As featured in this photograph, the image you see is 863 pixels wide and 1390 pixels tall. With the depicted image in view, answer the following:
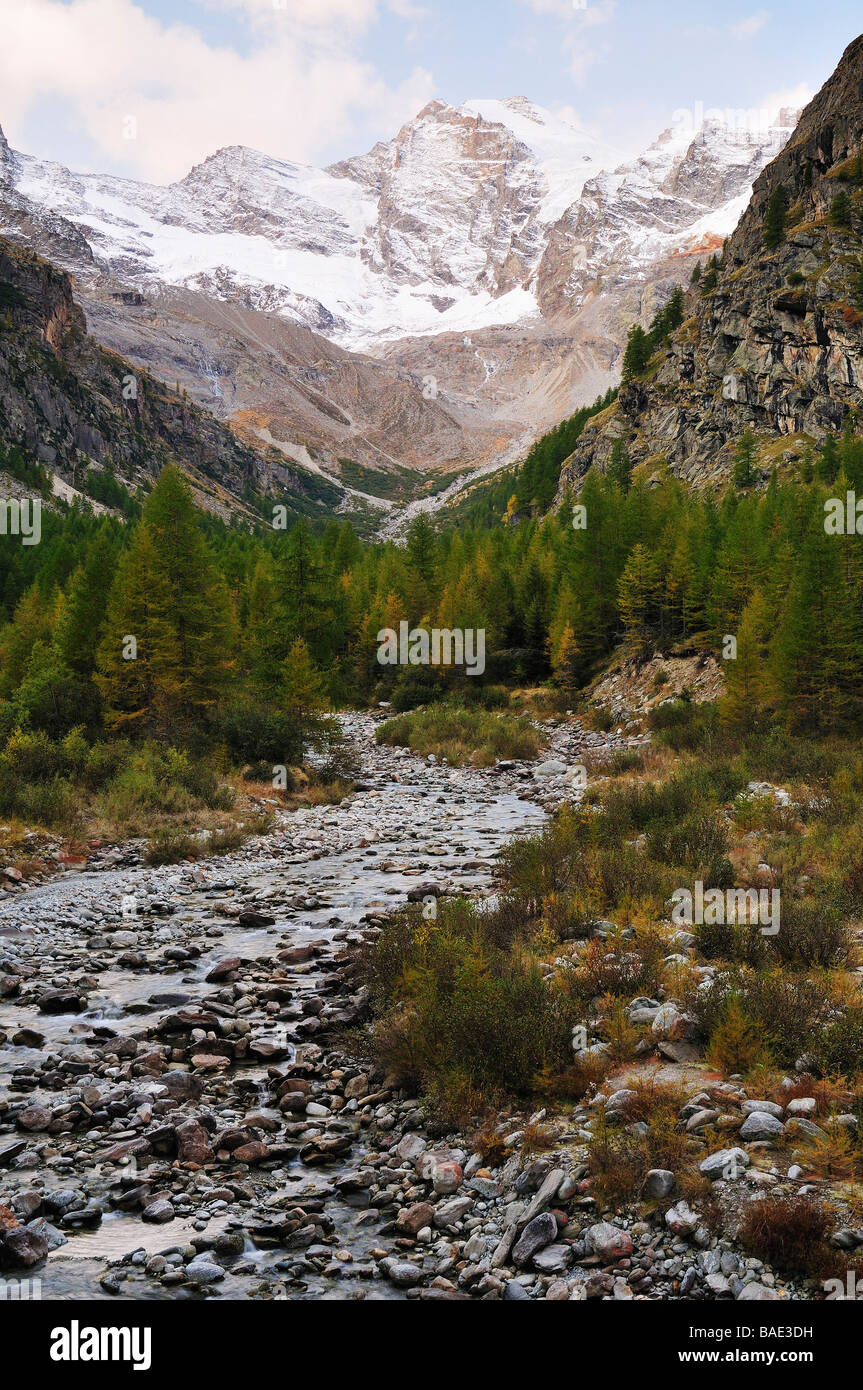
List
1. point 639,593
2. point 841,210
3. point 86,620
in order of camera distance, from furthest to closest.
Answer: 1. point 841,210
2. point 639,593
3. point 86,620

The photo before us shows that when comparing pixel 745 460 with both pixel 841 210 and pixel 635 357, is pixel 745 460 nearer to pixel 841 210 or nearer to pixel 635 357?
pixel 841 210

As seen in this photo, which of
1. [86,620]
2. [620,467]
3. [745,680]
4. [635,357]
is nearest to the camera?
[745,680]

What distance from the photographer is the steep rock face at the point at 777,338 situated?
87125 mm

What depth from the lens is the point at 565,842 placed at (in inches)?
693

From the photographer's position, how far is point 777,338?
9225cm

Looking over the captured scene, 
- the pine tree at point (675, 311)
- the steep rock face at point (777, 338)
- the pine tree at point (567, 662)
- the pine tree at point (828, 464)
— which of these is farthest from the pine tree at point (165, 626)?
the pine tree at point (675, 311)

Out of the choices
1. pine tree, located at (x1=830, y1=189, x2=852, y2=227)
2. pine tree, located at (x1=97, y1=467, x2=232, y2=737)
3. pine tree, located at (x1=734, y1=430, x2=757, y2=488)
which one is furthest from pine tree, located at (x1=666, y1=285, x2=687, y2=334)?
pine tree, located at (x1=97, y1=467, x2=232, y2=737)

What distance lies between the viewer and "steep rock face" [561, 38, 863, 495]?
286 ft

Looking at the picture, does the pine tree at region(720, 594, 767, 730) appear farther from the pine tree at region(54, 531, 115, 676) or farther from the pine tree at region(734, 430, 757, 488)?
the pine tree at region(734, 430, 757, 488)

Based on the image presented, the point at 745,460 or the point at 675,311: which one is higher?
Result: the point at 675,311

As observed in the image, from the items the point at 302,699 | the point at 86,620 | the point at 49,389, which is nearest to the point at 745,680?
the point at 302,699

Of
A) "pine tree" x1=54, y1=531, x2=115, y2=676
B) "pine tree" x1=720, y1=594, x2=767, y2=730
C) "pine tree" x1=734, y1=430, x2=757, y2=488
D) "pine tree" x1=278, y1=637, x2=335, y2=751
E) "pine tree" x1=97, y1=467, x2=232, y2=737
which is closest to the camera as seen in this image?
"pine tree" x1=97, y1=467, x2=232, y2=737
